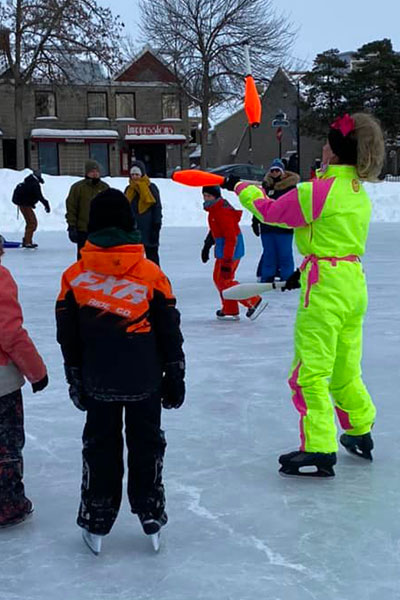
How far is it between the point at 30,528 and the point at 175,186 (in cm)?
2081

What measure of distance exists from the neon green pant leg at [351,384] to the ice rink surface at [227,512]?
0.73 ft

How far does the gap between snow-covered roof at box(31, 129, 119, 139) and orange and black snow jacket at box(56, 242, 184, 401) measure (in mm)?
38119

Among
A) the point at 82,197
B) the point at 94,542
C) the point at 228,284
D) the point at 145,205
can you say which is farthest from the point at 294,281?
the point at 82,197

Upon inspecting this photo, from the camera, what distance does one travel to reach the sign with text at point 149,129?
40938 millimetres

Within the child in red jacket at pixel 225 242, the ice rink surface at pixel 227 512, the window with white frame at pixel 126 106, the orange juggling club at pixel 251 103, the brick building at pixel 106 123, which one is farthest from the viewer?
the window with white frame at pixel 126 106

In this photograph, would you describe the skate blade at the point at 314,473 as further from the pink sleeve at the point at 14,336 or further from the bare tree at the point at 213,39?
the bare tree at the point at 213,39

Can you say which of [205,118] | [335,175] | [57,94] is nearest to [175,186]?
[205,118]

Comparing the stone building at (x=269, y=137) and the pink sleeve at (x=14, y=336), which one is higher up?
the stone building at (x=269, y=137)

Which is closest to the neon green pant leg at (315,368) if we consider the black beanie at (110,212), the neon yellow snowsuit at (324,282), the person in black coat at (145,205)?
the neon yellow snowsuit at (324,282)

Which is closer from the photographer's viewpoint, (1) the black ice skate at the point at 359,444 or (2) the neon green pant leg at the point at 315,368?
(2) the neon green pant leg at the point at 315,368

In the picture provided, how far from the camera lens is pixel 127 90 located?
4109 cm

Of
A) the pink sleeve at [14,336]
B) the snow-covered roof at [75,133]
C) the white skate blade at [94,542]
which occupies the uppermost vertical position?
the snow-covered roof at [75,133]

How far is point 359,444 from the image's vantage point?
3.66m

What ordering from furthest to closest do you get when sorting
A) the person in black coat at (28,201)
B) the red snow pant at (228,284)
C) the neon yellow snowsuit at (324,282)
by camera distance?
the person in black coat at (28,201) → the red snow pant at (228,284) → the neon yellow snowsuit at (324,282)
